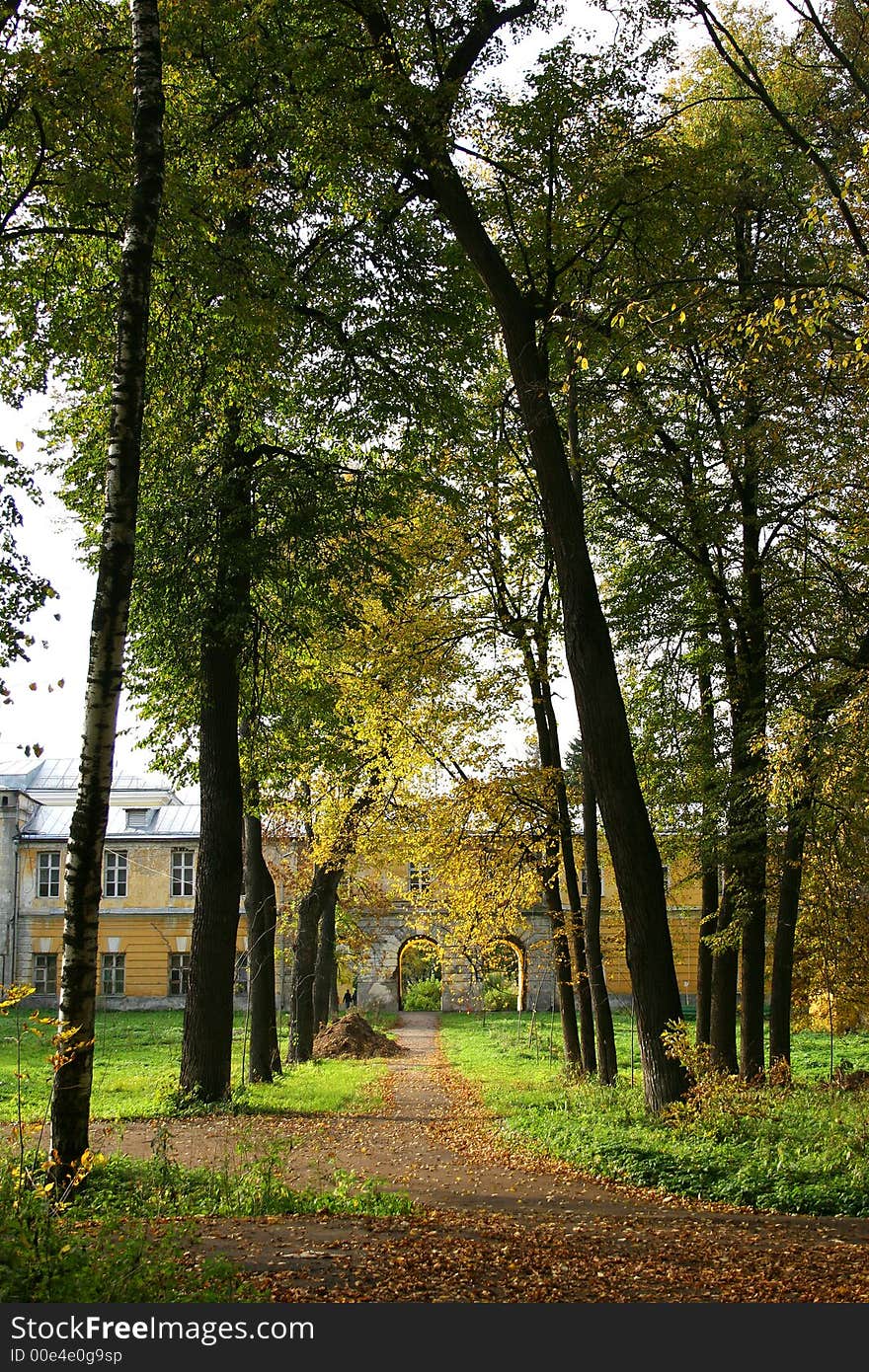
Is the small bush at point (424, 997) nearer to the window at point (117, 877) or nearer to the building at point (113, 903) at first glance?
the building at point (113, 903)

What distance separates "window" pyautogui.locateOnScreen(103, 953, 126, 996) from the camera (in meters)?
46.2

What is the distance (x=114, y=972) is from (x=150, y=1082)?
30.1 m

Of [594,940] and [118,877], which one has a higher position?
[118,877]

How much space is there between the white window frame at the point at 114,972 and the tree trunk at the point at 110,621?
41144 millimetres

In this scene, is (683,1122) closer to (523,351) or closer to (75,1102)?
(75,1102)

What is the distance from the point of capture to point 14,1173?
20.4 feet

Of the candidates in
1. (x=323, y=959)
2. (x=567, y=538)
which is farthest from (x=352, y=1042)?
(x=567, y=538)

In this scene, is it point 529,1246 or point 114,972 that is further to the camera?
point 114,972

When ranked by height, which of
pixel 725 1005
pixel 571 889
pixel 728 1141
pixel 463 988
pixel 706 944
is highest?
pixel 571 889

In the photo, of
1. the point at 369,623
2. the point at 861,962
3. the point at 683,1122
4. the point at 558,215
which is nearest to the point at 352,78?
the point at 558,215

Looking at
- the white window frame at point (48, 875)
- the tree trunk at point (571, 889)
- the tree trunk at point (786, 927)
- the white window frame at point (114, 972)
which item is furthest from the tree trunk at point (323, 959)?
the white window frame at point (48, 875)

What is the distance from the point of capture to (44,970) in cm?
4566

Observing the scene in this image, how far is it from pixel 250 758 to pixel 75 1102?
31.7 ft

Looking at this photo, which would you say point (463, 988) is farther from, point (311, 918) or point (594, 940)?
point (594, 940)
